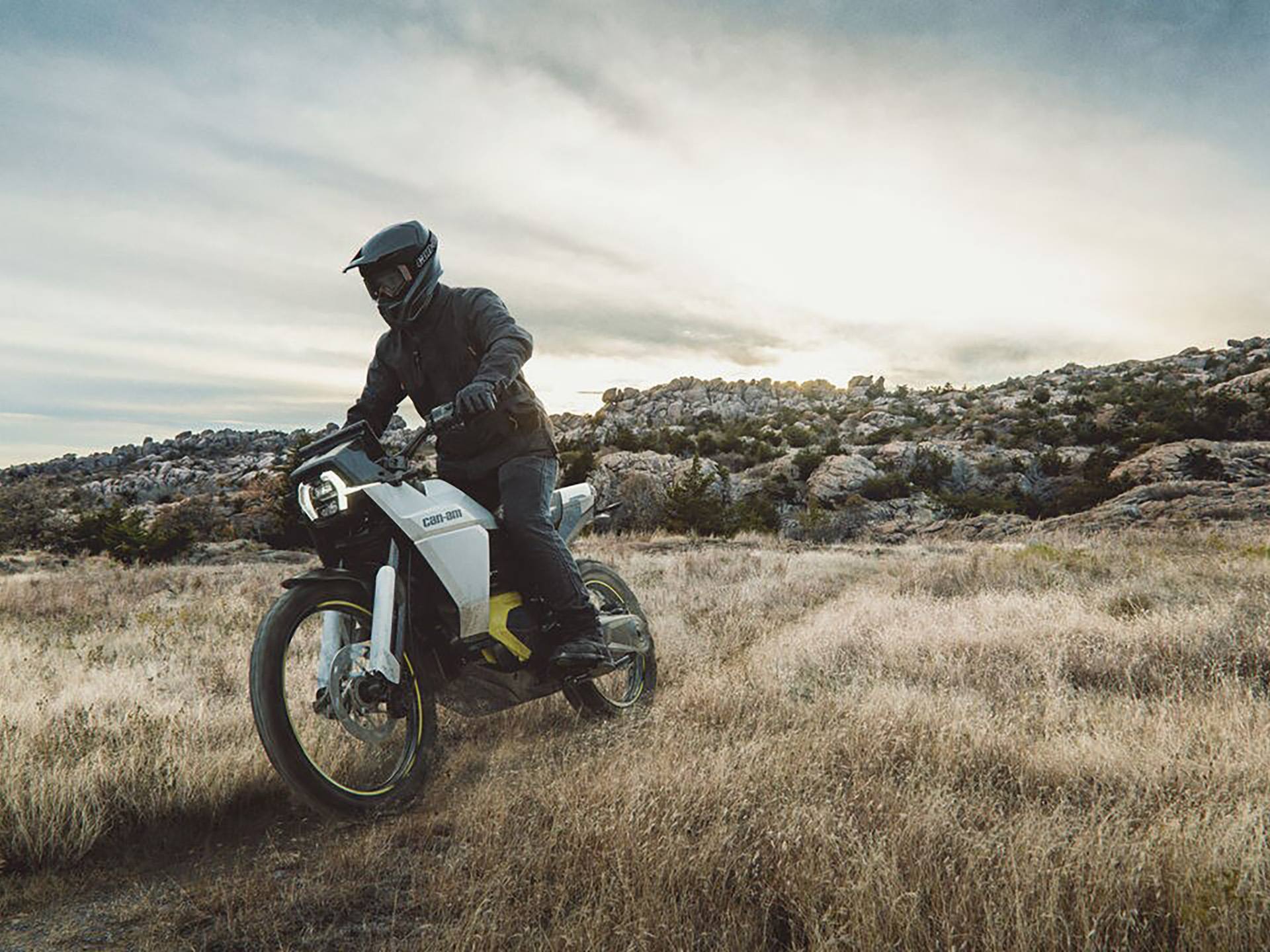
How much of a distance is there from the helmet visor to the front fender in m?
1.47

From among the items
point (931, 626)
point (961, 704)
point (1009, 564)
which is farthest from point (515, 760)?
point (1009, 564)

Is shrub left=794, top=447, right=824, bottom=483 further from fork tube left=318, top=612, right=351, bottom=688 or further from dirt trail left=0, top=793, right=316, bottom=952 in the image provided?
dirt trail left=0, top=793, right=316, bottom=952

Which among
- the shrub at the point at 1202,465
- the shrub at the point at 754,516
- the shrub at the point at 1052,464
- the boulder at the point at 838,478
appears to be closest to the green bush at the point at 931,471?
the boulder at the point at 838,478

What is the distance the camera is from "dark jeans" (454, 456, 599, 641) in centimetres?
390

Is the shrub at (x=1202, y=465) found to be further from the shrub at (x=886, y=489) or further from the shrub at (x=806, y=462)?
the shrub at (x=806, y=462)

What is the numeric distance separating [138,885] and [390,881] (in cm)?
91

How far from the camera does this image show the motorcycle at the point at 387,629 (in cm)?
298

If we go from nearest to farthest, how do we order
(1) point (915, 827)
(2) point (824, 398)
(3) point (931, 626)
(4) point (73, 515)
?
(1) point (915, 827)
(3) point (931, 626)
(4) point (73, 515)
(2) point (824, 398)

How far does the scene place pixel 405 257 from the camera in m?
3.83

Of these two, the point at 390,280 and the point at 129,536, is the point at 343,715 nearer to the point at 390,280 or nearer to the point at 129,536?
the point at 390,280

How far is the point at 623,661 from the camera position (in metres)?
4.69

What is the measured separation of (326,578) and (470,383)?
1.21 metres

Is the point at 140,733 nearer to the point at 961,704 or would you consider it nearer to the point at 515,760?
the point at 515,760

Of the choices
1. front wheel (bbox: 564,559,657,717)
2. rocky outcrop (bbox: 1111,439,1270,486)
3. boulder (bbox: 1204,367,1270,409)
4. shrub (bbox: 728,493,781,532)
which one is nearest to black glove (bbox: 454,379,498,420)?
front wheel (bbox: 564,559,657,717)
